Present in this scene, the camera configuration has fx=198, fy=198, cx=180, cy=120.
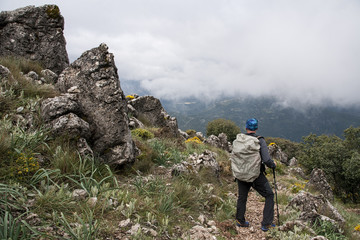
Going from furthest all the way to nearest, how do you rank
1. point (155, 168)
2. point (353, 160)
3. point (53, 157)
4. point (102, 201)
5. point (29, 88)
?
point (353, 160) → point (155, 168) → point (29, 88) → point (53, 157) → point (102, 201)

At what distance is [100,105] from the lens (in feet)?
19.2

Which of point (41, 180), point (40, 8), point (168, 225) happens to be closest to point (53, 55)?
point (40, 8)

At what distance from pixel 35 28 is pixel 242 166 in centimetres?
1303

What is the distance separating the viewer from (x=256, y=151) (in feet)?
16.5

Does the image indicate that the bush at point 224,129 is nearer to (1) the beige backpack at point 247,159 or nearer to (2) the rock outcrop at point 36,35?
(2) the rock outcrop at point 36,35

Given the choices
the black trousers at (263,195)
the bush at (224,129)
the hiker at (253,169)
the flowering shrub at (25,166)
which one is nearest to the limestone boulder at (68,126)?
the flowering shrub at (25,166)

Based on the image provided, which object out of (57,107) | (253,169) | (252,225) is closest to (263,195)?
(253,169)

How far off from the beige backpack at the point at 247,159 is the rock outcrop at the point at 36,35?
1110cm

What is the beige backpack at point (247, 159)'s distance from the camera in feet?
16.4

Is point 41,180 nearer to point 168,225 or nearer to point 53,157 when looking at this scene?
point 53,157

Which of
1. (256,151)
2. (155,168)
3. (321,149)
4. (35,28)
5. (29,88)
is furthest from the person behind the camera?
(321,149)

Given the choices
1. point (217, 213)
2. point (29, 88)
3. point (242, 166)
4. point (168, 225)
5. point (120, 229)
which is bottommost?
point (217, 213)

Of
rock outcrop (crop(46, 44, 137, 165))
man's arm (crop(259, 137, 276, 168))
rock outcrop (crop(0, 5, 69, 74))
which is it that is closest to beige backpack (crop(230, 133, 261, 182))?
man's arm (crop(259, 137, 276, 168))

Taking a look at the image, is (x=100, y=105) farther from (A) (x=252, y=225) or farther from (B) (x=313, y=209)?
(B) (x=313, y=209)
